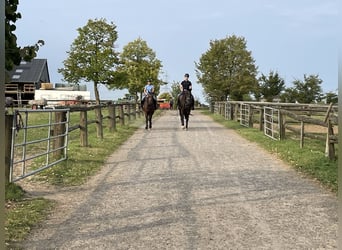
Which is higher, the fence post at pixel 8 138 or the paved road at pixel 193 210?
the fence post at pixel 8 138

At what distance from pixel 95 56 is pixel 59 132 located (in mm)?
31938

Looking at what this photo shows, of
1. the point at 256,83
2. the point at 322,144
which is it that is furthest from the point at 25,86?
the point at 322,144

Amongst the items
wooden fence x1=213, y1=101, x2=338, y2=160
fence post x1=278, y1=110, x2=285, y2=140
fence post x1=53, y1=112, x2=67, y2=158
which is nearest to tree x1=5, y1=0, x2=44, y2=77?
wooden fence x1=213, y1=101, x2=338, y2=160

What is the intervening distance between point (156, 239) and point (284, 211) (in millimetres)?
1789

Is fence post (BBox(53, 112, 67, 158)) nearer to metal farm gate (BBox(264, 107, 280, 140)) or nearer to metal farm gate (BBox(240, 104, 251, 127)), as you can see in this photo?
metal farm gate (BBox(264, 107, 280, 140))

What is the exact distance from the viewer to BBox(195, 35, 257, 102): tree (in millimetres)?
44469

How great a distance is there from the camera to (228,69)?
1791 inches

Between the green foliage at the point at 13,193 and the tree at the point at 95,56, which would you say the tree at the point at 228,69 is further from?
the green foliage at the point at 13,193

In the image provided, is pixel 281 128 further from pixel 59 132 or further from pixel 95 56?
pixel 95 56

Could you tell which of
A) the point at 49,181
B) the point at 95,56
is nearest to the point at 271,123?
the point at 49,181

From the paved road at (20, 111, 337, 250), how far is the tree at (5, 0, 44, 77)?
1704 mm

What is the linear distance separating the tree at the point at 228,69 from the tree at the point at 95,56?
32.8ft

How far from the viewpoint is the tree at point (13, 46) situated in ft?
12.3

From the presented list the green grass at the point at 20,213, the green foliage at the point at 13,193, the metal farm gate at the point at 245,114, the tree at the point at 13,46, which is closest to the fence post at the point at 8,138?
the green foliage at the point at 13,193
